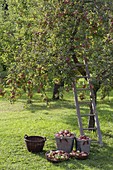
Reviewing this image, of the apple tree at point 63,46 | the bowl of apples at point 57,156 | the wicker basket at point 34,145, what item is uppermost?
the apple tree at point 63,46

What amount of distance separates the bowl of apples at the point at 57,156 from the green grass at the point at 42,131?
0.09 meters

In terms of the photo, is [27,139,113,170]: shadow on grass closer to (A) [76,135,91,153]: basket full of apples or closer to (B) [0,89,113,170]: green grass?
(B) [0,89,113,170]: green grass

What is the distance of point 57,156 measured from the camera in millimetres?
6539

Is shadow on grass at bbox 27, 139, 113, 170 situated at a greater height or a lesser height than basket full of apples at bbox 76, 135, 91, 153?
lesser

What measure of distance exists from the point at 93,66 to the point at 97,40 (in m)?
0.72

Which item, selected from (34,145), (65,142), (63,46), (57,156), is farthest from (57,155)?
(63,46)

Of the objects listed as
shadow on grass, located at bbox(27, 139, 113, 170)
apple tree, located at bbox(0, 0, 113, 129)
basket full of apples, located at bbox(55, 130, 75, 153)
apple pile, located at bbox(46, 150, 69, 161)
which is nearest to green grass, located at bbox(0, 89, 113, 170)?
shadow on grass, located at bbox(27, 139, 113, 170)

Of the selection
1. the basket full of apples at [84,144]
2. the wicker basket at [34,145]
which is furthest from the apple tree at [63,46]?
the basket full of apples at [84,144]

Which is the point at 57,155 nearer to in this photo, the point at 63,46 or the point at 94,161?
the point at 94,161

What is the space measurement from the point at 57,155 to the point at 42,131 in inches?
96.8

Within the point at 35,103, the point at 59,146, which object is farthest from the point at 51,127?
the point at 35,103

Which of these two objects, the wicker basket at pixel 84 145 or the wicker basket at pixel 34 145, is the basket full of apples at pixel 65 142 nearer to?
the wicker basket at pixel 84 145

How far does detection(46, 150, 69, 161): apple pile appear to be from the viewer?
6488 mm

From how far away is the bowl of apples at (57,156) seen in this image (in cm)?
647
